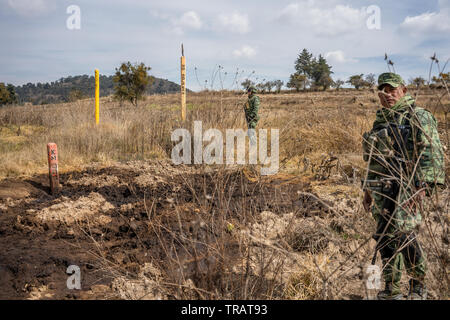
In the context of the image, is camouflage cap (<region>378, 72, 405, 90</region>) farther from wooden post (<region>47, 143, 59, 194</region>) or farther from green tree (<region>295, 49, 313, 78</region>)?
green tree (<region>295, 49, 313, 78</region>)

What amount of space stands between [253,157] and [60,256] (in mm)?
4204

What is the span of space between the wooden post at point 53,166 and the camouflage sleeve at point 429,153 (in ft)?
17.1

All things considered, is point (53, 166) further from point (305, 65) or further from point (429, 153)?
point (305, 65)

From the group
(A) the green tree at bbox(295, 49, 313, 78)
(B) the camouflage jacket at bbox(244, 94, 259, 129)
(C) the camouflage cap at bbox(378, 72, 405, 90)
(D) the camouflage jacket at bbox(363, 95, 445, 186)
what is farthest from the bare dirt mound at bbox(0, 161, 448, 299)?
(A) the green tree at bbox(295, 49, 313, 78)

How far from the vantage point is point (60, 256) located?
346 centimetres

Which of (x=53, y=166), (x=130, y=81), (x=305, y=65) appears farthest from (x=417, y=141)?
(x=305, y=65)

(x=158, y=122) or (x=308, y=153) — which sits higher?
(x=158, y=122)

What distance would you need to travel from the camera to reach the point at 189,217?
4.36m

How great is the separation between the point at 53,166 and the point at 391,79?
206 inches

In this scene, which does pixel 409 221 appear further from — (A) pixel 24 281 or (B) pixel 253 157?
(B) pixel 253 157

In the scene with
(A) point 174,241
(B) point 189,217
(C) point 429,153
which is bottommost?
(A) point 174,241
